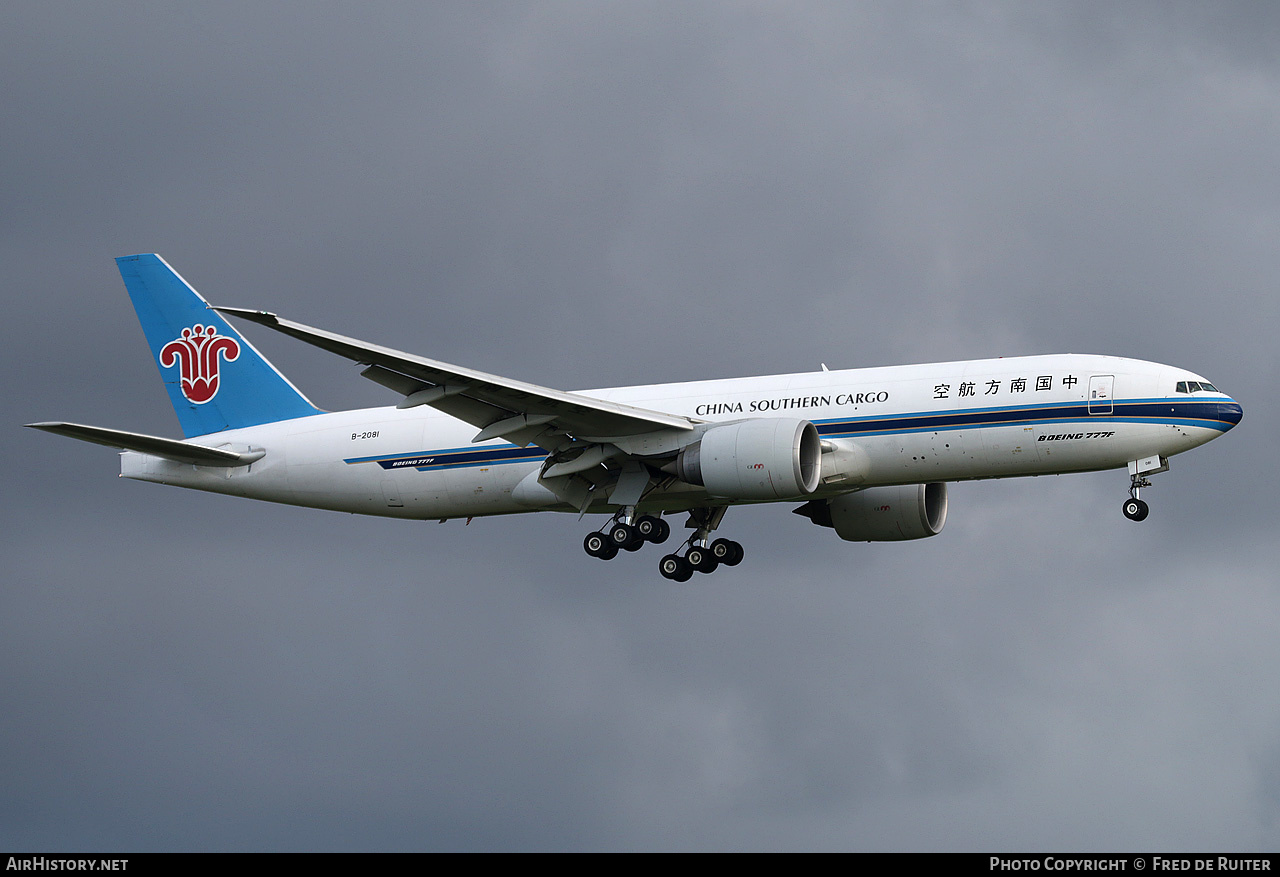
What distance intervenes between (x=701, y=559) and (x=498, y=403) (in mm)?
9011

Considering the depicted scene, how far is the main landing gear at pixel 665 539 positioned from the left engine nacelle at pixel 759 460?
3.63 meters

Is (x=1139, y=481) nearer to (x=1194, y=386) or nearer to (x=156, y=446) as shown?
(x=1194, y=386)

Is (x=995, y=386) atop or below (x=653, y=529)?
atop

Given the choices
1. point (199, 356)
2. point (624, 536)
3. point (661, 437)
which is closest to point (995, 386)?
point (661, 437)

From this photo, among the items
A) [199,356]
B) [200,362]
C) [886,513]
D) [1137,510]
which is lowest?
[1137,510]

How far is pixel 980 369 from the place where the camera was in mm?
43062

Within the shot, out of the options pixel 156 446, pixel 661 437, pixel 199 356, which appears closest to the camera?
pixel 661 437

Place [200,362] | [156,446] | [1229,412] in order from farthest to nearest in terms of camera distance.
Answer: [200,362] < [156,446] < [1229,412]

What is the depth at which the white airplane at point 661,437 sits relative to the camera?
41.8 meters

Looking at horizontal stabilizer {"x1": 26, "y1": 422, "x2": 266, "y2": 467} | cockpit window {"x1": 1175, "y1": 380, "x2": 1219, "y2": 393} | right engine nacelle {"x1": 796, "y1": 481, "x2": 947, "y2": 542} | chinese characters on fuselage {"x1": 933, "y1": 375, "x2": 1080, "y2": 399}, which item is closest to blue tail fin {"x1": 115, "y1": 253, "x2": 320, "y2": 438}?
horizontal stabilizer {"x1": 26, "y1": 422, "x2": 266, "y2": 467}

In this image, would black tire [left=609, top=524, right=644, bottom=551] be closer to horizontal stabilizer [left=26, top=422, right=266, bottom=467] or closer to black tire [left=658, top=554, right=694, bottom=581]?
black tire [left=658, top=554, right=694, bottom=581]

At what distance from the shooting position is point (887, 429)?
4294 cm
